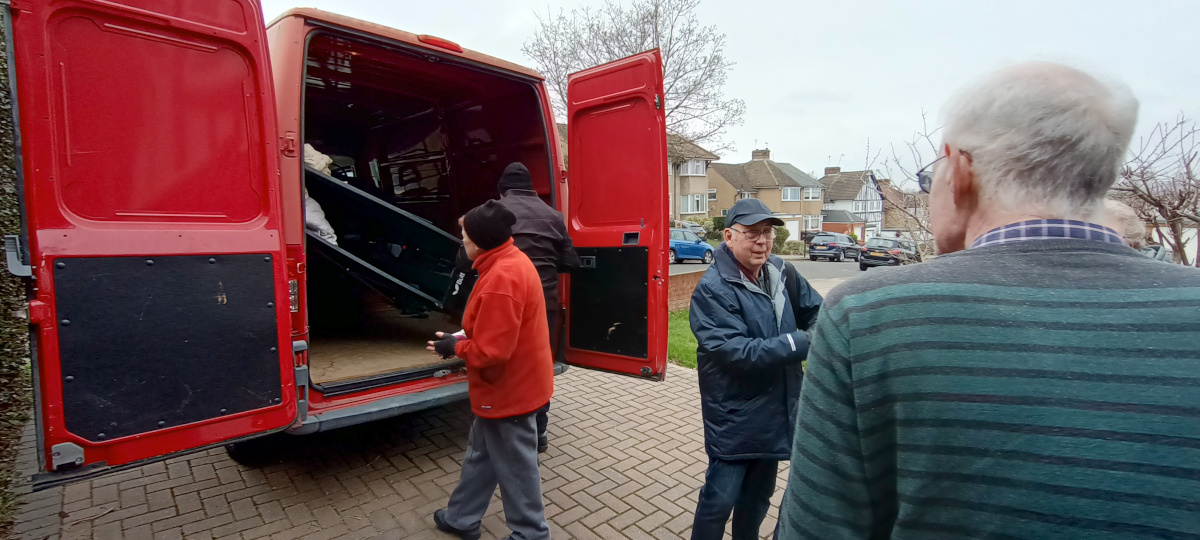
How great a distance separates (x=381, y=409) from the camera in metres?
3.07

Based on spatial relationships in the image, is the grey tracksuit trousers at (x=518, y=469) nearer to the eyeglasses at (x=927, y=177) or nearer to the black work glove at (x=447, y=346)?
the black work glove at (x=447, y=346)

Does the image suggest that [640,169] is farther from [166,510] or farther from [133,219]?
[166,510]

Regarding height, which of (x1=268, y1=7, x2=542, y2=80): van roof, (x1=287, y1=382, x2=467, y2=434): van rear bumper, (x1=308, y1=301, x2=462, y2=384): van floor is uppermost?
(x1=268, y1=7, x2=542, y2=80): van roof

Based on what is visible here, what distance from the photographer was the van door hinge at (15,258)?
187 centimetres

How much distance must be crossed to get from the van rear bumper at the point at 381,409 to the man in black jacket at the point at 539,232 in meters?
0.57

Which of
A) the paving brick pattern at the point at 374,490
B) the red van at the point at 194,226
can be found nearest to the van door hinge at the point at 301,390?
the red van at the point at 194,226

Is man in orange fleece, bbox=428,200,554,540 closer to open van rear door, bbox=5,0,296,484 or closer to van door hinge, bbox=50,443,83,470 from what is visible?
open van rear door, bbox=5,0,296,484

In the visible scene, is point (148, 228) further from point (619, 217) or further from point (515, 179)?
point (619, 217)

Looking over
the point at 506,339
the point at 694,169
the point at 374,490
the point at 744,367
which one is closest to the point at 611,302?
the point at 506,339

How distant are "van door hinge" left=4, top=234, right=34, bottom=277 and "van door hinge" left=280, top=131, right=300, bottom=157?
98cm

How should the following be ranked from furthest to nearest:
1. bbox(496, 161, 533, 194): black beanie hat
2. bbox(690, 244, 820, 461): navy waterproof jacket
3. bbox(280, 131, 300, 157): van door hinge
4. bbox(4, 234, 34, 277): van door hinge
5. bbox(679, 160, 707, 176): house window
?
bbox(679, 160, 707, 176): house window → bbox(496, 161, 533, 194): black beanie hat → bbox(280, 131, 300, 157): van door hinge → bbox(690, 244, 820, 461): navy waterproof jacket → bbox(4, 234, 34, 277): van door hinge

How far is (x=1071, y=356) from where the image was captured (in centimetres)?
81

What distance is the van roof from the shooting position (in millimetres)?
2844

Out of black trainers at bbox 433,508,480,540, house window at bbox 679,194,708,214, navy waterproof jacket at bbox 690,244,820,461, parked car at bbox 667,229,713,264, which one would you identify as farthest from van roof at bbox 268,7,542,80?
house window at bbox 679,194,708,214
